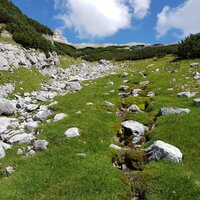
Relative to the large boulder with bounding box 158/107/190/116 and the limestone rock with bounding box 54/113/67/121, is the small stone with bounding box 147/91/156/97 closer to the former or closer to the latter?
the large boulder with bounding box 158/107/190/116

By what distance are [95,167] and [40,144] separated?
457 centimetres

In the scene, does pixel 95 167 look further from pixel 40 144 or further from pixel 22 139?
pixel 22 139

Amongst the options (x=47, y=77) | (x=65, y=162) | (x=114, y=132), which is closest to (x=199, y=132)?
(x=114, y=132)

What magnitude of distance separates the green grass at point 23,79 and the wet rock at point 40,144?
15717 millimetres

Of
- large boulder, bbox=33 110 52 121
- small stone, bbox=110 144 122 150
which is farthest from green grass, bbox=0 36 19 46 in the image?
small stone, bbox=110 144 122 150

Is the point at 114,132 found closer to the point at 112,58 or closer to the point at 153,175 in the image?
the point at 153,175

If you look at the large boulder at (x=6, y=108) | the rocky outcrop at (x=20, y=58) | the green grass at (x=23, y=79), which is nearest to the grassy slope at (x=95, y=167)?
the large boulder at (x=6, y=108)

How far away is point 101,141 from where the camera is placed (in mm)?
19734

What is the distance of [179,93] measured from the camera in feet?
99.3

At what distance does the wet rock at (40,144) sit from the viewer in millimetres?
19098

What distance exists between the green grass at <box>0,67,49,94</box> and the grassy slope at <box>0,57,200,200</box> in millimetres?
12141

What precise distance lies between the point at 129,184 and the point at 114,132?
659 cm

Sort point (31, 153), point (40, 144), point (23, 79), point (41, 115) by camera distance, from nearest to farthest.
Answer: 1. point (31, 153)
2. point (40, 144)
3. point (41, 115)
4. point (23, 79)

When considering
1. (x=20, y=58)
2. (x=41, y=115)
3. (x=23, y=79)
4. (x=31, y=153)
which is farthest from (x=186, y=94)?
(x=20, y=58)
